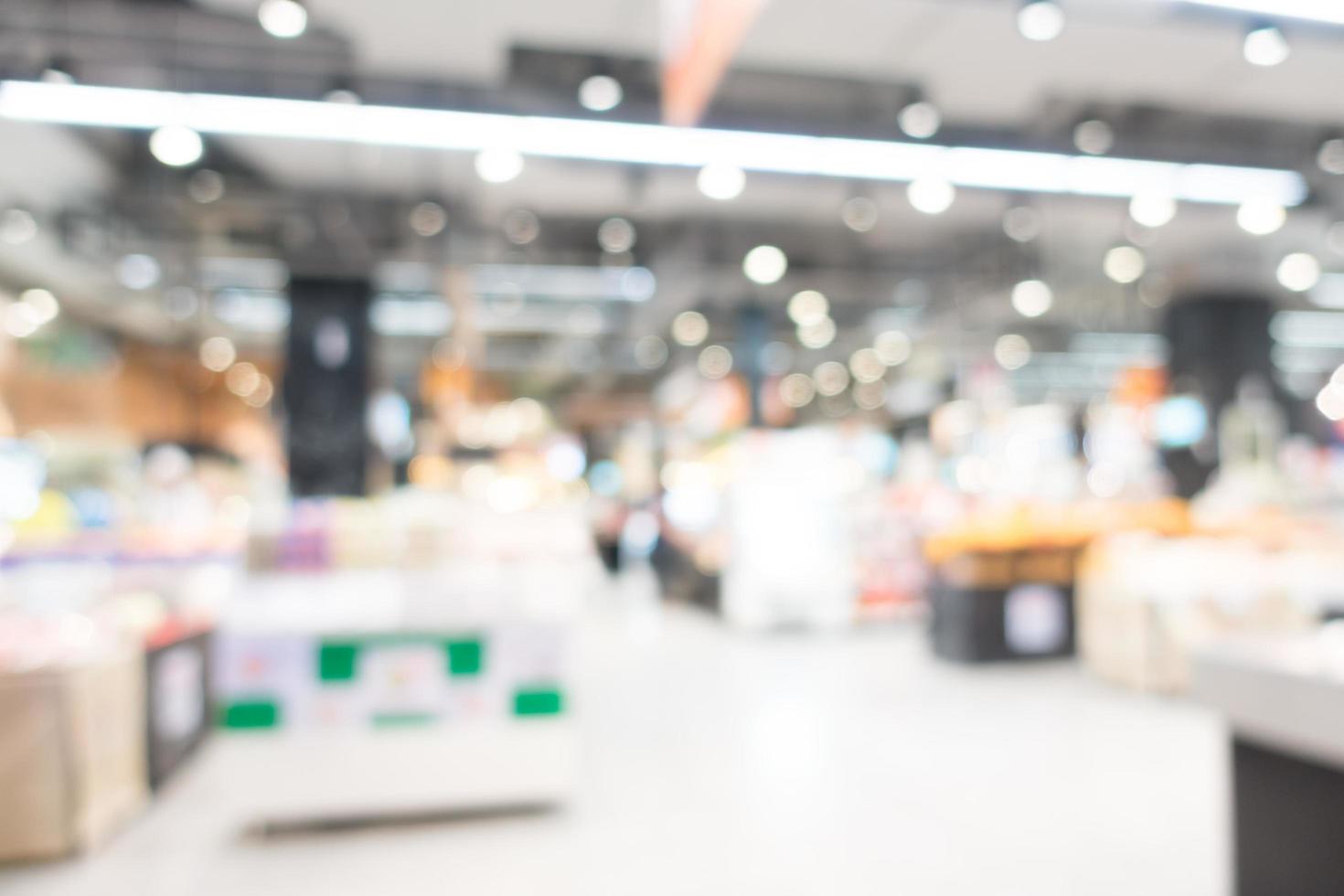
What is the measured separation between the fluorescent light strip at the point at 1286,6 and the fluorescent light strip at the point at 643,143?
98.8 inches

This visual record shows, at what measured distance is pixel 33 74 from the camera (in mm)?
4836

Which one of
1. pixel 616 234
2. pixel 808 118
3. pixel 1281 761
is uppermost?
pixel 616 234

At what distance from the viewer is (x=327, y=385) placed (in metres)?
10.4

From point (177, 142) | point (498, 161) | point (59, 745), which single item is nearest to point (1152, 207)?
point (498, 161)

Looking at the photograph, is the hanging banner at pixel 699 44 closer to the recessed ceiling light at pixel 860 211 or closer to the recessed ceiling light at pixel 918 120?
the recessed ceiling light at pixel 918 120

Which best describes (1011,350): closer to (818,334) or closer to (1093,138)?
(818,334)

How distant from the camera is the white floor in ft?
11.2

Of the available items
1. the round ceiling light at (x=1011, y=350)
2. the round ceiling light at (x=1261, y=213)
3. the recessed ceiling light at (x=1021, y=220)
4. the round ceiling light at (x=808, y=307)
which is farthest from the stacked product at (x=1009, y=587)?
the round ceiling light at (x=1011, y=350)

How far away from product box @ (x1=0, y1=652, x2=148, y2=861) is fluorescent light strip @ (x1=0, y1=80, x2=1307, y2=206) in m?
3.22

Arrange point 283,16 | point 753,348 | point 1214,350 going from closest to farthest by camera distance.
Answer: point 283,16 < point 1214,350 < point 753,348

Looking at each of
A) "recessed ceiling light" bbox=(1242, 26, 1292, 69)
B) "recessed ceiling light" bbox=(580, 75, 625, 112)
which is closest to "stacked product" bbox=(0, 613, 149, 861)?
"recessed ceiling light" bbox=(580, 75, 625, 112)

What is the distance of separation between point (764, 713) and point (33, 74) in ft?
18.3

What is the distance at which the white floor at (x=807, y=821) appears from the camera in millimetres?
3418

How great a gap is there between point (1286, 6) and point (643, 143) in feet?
11.9
